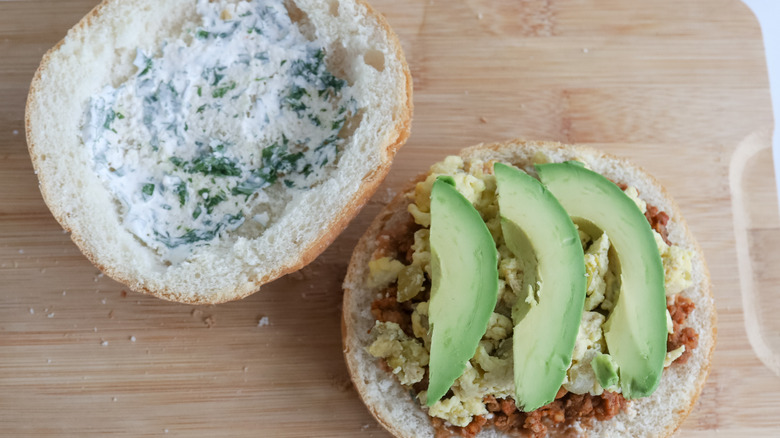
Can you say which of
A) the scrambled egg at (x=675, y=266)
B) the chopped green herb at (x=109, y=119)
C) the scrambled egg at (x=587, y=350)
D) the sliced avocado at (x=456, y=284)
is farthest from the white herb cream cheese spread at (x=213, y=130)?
the scrambled egg at (x=675, y=266)

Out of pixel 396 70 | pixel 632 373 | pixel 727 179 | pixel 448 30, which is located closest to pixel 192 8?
pixel 396 70

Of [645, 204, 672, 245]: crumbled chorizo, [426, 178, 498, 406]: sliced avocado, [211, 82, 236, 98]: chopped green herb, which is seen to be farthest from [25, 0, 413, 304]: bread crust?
[645, 204, 672, 245]: crumbled chorizo

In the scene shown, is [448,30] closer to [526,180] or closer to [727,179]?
[526,180]

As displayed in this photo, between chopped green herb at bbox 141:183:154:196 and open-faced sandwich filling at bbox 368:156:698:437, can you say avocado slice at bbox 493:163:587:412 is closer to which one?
open-faced sandwich filling at bbox 368:156:698:437

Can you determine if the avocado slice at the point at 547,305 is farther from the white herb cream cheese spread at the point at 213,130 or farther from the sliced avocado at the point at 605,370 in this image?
the white herb cream cheese spread at the point at 213,130

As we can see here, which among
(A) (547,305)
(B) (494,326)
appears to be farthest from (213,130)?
(A) (547,305)
